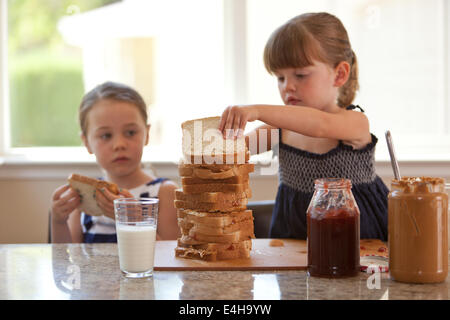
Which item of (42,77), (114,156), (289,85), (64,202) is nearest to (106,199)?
(64,202)

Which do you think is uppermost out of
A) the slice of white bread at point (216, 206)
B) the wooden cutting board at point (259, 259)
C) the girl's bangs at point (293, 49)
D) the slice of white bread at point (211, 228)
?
the girl's bangs at point (293, 49)

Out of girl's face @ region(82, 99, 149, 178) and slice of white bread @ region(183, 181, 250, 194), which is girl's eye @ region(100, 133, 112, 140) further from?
slice of white bread @ region(183, 181, 250, 194)

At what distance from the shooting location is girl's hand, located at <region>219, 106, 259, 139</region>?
1.16 meters

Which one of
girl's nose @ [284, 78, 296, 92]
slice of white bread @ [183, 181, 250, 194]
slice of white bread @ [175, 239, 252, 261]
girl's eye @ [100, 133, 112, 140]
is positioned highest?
girl's nose @ [284, 78, 296, 92]

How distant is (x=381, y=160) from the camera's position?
2.78 m

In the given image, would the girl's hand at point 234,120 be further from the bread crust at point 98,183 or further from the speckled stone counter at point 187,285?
the bread crust at point 98,183

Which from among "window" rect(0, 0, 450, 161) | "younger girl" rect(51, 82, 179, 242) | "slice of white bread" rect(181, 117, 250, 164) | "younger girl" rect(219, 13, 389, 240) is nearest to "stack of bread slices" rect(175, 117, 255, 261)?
"slice of white bread" rect(181, 117, 250, 164)

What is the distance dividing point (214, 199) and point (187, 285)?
24 centimetres

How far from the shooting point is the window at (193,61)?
2951 mm

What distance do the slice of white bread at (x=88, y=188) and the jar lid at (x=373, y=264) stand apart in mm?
757

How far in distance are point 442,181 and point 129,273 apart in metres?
0.56

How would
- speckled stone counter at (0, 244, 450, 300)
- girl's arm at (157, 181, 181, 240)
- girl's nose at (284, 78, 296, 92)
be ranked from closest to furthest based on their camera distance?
speckled stone counter at (0, 244, 450, 300), girl's nose at (284, 78, 296, 92), girl's arm at (157, 181, 181, 240)

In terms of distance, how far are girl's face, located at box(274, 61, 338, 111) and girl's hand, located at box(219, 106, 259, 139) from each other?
19.5 inches

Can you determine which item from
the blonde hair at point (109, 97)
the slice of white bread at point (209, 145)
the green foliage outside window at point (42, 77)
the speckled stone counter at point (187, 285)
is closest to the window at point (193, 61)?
the green foliage outside window at point (42, 77)
